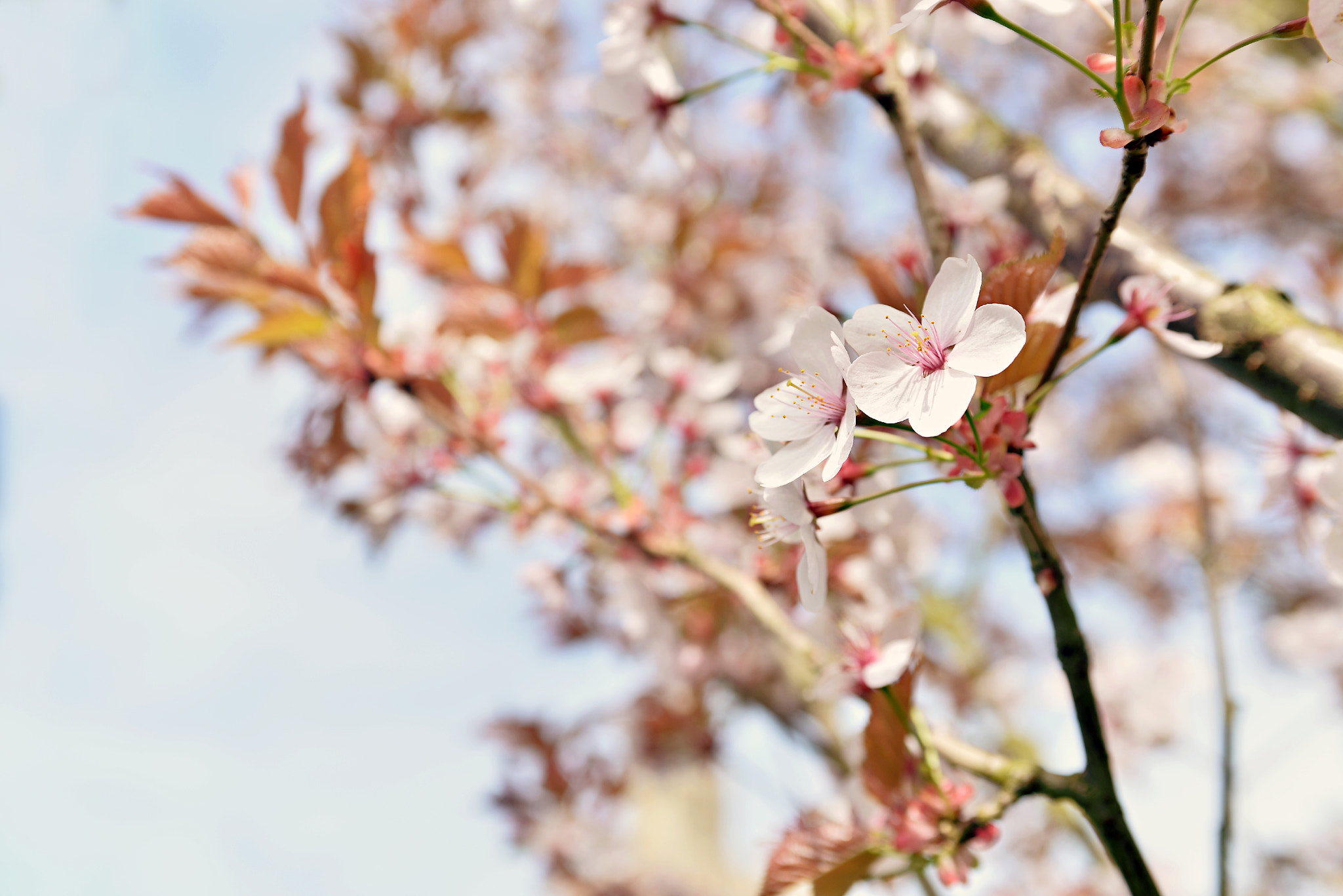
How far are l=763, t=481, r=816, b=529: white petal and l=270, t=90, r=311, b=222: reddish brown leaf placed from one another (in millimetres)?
749

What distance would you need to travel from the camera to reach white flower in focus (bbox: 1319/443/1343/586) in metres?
0.55

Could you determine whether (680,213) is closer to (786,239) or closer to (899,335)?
(786,239)

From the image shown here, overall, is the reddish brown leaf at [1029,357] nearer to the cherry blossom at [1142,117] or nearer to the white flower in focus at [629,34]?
the cherry blossom at [1142,117]

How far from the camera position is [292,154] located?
0.95 meters

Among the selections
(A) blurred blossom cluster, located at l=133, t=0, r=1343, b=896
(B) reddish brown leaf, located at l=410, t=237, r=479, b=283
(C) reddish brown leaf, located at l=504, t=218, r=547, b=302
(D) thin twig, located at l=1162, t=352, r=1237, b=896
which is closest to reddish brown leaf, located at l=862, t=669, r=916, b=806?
(A) blurred blossom cluster, located at l=133, t=0, r=1343, b=896

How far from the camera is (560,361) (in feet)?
4.24

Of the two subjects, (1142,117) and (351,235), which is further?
(351,235)

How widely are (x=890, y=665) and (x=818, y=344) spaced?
26cm

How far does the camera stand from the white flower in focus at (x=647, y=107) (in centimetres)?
79

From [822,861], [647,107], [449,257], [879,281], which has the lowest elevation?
[822,861]

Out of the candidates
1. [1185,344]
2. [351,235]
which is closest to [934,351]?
[1185,344]

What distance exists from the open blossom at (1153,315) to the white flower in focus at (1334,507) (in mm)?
104

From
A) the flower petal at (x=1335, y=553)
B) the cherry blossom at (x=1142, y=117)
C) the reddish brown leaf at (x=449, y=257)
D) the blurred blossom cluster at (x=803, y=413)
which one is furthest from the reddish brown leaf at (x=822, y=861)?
the reddish brown leaf at (x=449, y=257)

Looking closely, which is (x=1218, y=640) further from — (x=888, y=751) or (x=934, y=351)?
(x=934, y=351)
